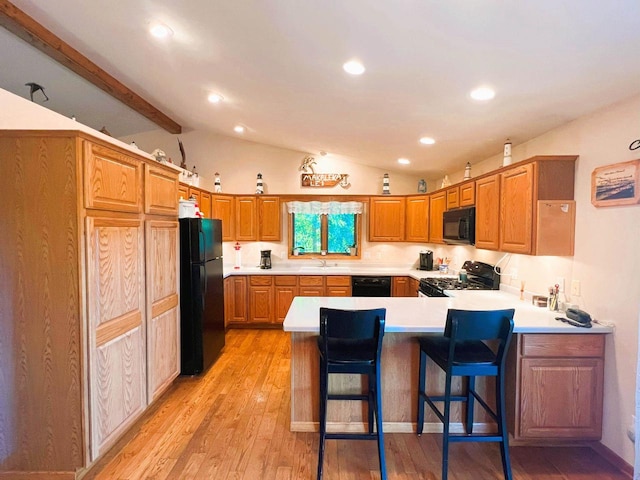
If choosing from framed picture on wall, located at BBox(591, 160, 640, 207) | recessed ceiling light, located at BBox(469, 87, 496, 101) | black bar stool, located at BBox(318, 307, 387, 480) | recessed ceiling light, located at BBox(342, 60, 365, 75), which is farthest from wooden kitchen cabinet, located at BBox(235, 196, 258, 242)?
framed picture on wall, located at BBox(591, 160, 640, 207)

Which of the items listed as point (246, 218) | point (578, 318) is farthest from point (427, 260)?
point (246, 218)

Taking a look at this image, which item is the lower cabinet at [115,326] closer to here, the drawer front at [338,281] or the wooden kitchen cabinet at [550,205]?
the drawer front at [338,281]

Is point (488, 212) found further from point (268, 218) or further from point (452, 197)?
point (268, 218)

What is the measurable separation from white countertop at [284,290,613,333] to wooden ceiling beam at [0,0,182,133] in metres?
2.84

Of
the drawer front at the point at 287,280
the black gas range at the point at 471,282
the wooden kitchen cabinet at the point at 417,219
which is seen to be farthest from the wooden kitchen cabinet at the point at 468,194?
the drawer front at the point at 287,280

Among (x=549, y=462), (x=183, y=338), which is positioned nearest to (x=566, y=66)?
(x=549, y=462)

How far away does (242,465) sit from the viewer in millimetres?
2020

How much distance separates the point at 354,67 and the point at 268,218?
3353 mm

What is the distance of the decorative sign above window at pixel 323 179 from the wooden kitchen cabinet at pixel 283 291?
1.62 metres

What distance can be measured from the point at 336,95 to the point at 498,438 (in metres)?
2.67

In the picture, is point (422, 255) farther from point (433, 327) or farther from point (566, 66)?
point (566, 66)

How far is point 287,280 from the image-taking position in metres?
4.81

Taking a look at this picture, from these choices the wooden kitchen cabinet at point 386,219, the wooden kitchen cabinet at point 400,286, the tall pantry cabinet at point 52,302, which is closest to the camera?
the tall pantry cabinet at point 52,302

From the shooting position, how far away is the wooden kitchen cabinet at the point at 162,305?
252 cm
